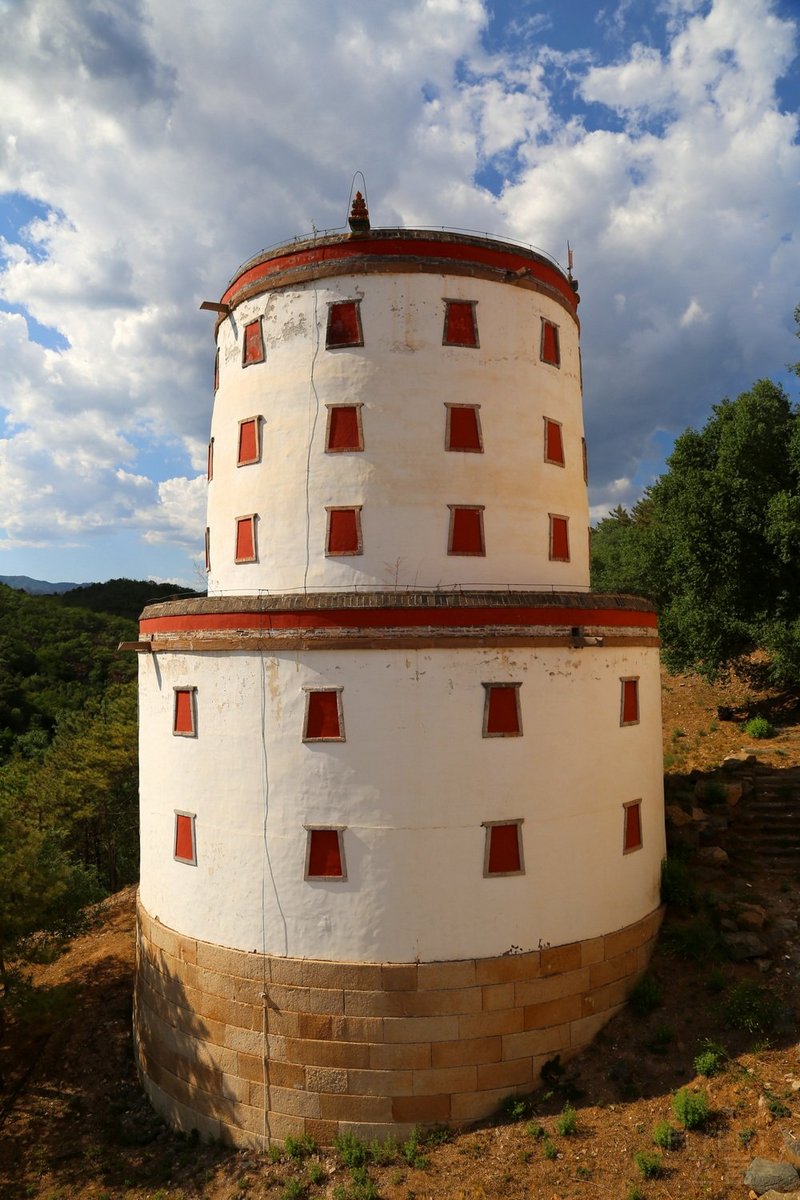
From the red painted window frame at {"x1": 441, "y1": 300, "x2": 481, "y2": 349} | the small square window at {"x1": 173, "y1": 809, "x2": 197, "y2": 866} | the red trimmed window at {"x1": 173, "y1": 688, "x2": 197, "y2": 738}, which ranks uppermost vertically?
the red painted window frame at {"x1": 441, "y1": 300, "x2": 481, "y2": 349}

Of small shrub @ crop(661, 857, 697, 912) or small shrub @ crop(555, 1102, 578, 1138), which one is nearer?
small shrub @ crop(555, 1102, 578, 1138)

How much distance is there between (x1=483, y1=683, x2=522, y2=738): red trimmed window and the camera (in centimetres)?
1823

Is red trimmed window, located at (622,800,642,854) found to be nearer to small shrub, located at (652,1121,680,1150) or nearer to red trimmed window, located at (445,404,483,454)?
small shrub, located at (652,1121,680,1150)

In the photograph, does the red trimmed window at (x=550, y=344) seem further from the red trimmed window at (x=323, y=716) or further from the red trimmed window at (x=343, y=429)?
the red trimmed window at (x=323, y=716)

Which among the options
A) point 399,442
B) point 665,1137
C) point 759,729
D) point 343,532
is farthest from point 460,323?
point 759,729

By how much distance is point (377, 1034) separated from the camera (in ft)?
57.5

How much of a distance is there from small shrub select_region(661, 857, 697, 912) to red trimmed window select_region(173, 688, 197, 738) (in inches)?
548

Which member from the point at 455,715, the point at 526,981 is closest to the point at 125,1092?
the point at 526,981

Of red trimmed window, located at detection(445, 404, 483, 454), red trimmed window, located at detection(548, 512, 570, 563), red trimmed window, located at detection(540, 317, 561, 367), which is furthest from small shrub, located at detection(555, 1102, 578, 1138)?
red trimmed window, located at detection(540, 317, 561, 367)

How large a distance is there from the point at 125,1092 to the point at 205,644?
13.6 m

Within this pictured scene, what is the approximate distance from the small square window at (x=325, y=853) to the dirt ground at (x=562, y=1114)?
6.14m

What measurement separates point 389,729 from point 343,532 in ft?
17.7

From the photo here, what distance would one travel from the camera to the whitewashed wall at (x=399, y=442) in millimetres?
20047

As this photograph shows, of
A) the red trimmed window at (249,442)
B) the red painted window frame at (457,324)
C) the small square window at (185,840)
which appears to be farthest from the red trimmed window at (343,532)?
the small square window at (185,840)
